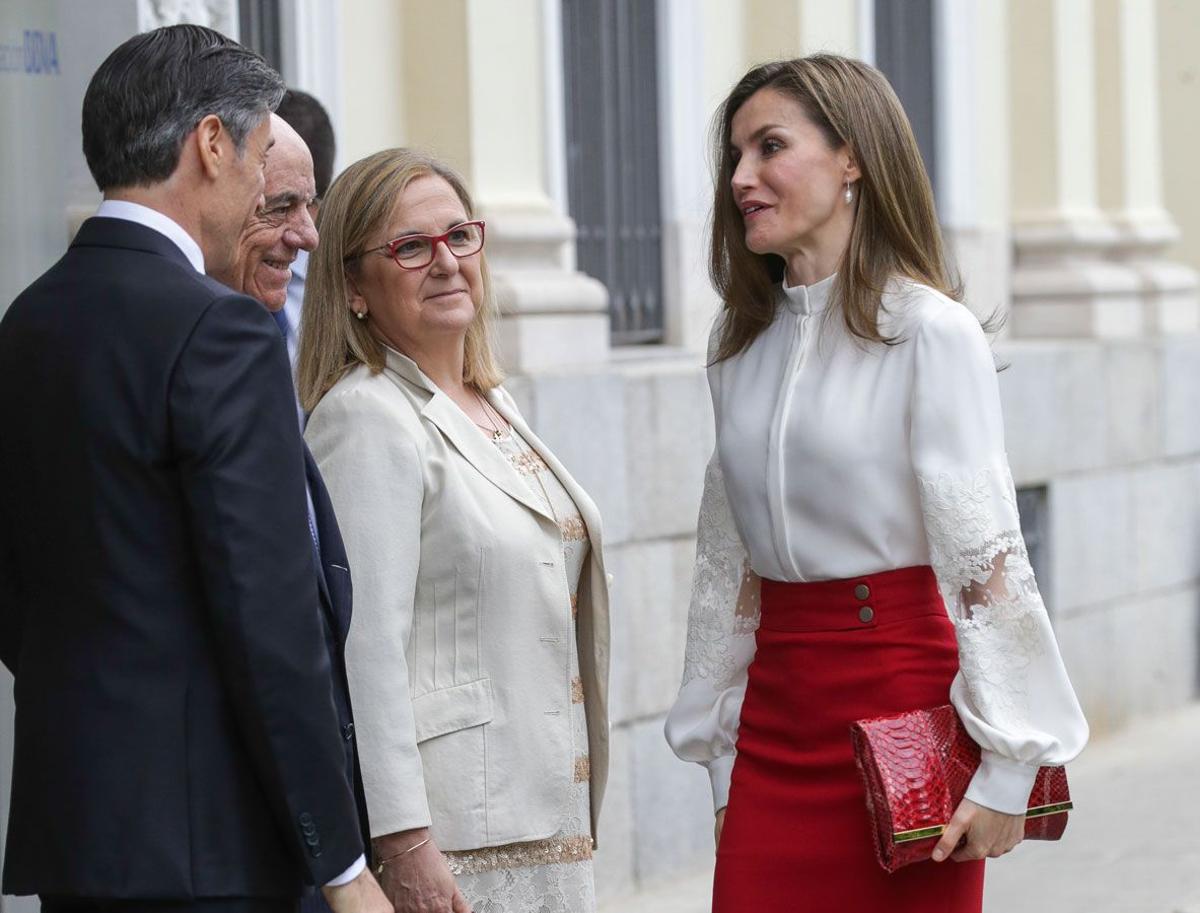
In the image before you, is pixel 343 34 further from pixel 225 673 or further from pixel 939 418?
pixel 225 673

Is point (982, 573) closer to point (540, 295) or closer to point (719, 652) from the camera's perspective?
point (719, 652)

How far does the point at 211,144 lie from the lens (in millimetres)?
2514

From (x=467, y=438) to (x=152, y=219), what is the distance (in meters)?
0.84

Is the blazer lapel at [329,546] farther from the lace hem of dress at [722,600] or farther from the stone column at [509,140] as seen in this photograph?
the stone column at [509,140]

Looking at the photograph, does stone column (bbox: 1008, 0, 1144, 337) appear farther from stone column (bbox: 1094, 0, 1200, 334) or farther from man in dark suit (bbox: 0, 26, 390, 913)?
man in dark suit (bbox: 0, 26, 390, 913)

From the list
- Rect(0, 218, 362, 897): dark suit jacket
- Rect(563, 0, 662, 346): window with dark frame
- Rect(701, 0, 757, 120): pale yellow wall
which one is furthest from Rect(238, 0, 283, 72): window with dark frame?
Rect(0, 218, 362, 897): dark suit jacket

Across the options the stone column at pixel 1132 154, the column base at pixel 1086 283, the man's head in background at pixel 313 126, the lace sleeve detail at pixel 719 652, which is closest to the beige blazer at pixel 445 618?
the lace sleeve detail at pixel 719 652

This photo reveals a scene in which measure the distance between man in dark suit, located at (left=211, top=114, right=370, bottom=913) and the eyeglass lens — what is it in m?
0.14

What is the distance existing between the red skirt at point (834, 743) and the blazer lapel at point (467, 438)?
1.48 feet

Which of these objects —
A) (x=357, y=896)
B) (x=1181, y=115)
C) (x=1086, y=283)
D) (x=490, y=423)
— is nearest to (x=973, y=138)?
(x=1086, y=283)

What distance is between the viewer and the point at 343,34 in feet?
19.2

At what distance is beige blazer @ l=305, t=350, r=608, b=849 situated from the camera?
2996mm

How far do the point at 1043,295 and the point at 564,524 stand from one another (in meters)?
6.01

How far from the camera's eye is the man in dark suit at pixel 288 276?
2775 millimetres
